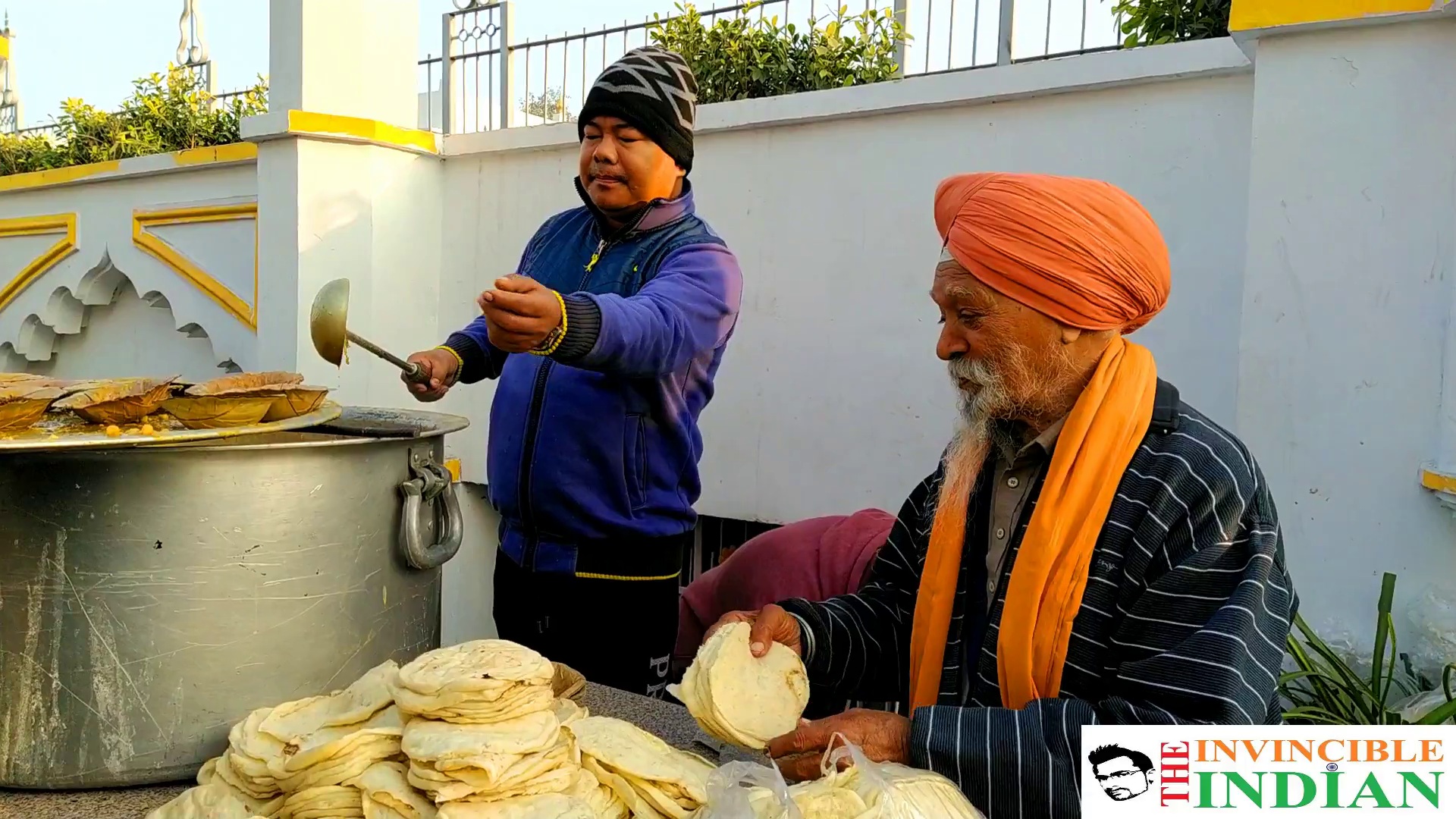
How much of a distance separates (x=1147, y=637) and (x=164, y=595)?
124cm

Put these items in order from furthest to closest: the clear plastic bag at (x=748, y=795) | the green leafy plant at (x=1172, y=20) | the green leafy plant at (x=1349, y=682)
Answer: the green leafy plant at (x=1172, y=20) < the green leafy plant at (x=1349, y=682) < the clear plastic bag at (x=748, y=795)

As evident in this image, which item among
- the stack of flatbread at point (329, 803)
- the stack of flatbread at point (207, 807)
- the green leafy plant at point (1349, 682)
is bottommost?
the green leafy plant at point (1349, 682)

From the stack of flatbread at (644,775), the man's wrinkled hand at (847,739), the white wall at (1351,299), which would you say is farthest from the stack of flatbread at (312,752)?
the white wall at (1351,299)

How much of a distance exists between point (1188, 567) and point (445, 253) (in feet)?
12.9

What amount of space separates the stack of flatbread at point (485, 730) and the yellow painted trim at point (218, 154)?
4146mm

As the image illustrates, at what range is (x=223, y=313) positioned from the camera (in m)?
5.18

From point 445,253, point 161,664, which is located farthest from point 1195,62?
point 445,253

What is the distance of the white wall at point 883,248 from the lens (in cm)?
288

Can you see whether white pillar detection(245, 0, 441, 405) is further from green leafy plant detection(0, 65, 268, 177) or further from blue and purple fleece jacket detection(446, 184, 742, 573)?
blue and purple fleece jacket detection(446, 184, 742, 573)

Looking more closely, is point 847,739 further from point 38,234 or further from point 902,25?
point 38,234

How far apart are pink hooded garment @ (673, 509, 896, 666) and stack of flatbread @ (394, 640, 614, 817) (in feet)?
4.89

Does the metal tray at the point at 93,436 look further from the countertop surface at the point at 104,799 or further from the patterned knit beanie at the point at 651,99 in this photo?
the patterned knit beanie at the point at 651,99

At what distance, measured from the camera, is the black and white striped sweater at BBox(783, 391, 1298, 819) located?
1.29 m

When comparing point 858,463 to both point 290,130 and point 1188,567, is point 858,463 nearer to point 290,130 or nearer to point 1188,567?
point 1188,567
